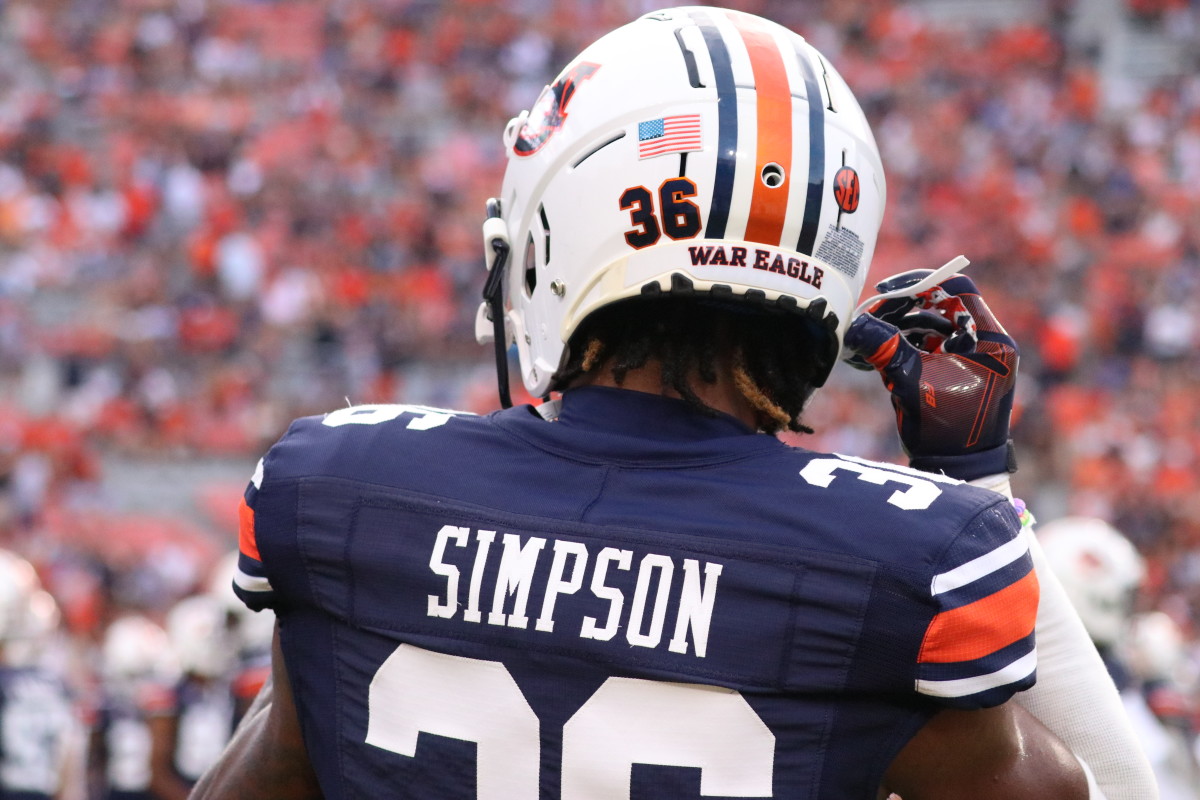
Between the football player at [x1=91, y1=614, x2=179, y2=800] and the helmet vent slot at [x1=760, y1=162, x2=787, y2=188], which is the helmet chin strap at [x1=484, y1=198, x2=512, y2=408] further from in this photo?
the football player at [x1=91, y1=614, x2=179, y2=800]

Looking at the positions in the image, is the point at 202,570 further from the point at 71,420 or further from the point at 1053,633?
the point at 1053,633

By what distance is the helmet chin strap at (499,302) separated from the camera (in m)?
1.94

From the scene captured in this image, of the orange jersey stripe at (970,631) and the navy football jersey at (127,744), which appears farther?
the navy football jersey at (127,744)

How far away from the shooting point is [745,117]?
173cm

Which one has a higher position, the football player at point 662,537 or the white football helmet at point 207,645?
the football player at point 662,537

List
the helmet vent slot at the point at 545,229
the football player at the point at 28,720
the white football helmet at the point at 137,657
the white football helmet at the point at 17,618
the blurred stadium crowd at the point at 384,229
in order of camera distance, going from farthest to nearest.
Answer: the blurred stadium crowd at the point at 384,229 < the white football helmet at the point at 137,657 < the white football helmet at the point at 17,618 < the football player at the point at 28,720 < the helmet vent slot at the point at 545,229

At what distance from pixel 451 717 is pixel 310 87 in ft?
52.4

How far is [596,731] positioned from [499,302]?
0.65 m

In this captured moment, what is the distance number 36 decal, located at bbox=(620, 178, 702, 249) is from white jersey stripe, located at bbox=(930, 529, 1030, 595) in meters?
0.49

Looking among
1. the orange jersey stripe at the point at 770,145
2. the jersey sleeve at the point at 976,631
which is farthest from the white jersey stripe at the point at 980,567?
the orange jersey stripe at the point at 770,145

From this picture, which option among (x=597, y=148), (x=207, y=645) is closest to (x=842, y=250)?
(x=597, y=148)

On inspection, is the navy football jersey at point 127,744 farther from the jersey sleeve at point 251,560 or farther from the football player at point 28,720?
the jersey sleeve at point 251,560

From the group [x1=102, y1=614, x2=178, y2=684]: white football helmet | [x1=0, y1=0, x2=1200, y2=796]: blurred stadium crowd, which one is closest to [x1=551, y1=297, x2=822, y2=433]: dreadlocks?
[x1=102, y1=614, x2=178, y2=684]: white football helmet

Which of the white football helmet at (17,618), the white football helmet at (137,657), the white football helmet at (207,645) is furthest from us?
the white football helmet at (137,657)
